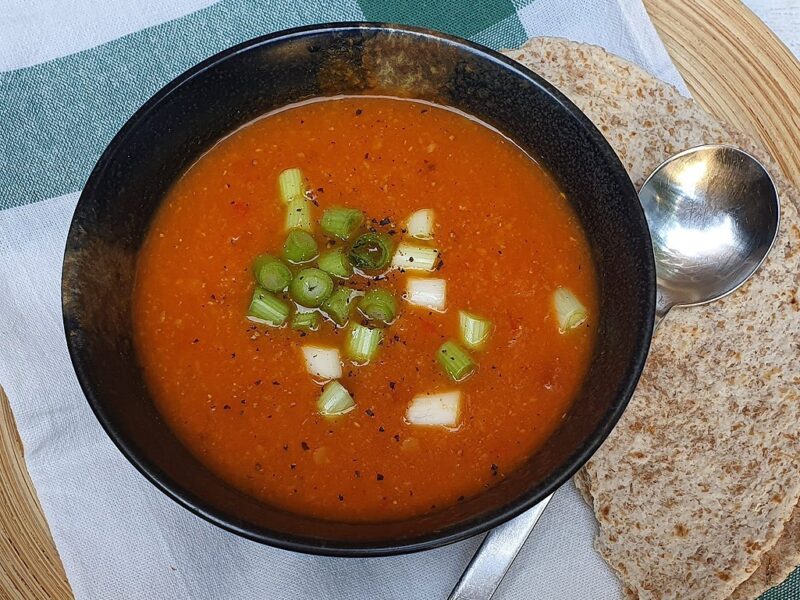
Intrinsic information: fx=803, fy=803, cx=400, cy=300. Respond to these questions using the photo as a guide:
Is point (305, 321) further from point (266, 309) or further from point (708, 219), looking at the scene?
point (708, 219)

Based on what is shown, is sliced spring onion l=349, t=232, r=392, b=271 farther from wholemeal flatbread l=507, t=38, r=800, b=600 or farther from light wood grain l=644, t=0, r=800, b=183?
light wood grain l=644, t=0, r=800, b=183

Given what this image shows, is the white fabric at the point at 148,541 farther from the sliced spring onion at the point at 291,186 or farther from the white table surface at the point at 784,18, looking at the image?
the white table surface at the point at 784,18

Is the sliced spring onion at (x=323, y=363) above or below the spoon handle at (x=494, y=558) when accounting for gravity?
above

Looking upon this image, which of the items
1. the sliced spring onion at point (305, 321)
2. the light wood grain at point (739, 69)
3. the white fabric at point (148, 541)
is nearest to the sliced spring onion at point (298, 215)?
the sliced spring onion at point (305, 321)

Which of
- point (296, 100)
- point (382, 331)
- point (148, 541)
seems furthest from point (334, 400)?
point (296, 100)

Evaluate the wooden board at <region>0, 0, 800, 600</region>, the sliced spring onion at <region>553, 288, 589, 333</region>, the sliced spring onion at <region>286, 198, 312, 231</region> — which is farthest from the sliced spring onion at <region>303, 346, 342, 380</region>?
the wooden board at <region>0, 0, 800, 600</region>

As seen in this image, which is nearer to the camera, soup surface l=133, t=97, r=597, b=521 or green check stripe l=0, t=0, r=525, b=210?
soup surface l=133, t=97, r=597, b=521
